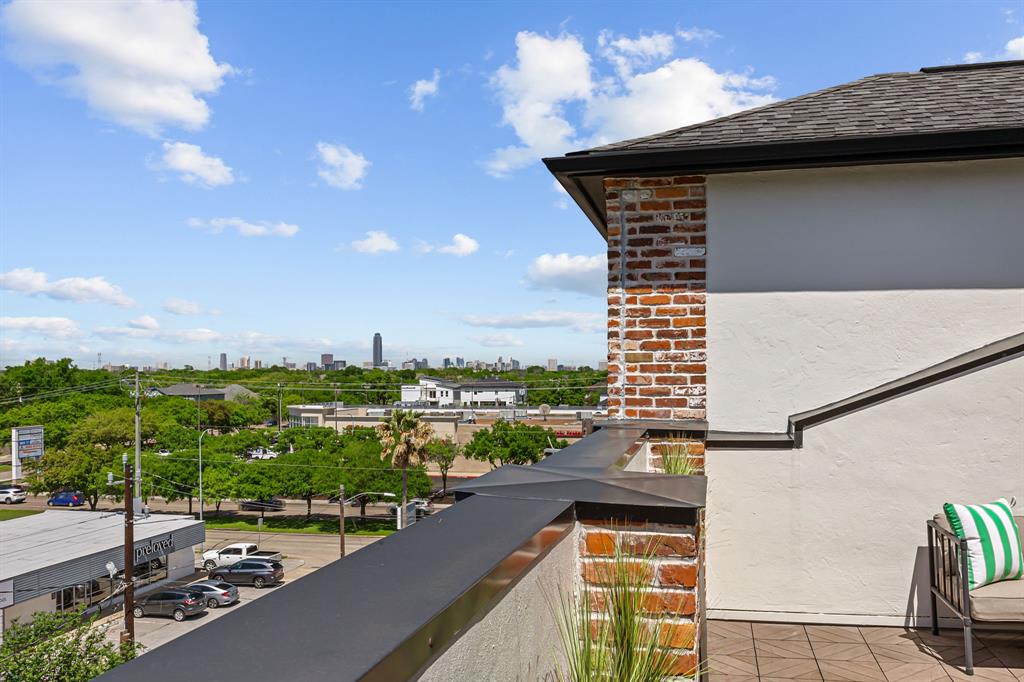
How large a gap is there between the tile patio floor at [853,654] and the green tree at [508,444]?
116 ft

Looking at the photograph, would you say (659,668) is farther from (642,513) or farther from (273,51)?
(273,51)

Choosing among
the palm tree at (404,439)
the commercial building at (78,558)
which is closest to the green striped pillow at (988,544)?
the commercial building at (78,558)

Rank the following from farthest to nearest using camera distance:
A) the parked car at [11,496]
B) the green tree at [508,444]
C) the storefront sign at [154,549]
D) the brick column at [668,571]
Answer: the parked car at [11,496] < the green tree at [508,444] < the storefront sign at [154,549] < the brick column at [668,571]

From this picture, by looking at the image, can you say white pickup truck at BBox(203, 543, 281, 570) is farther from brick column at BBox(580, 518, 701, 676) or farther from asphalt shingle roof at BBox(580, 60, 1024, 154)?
brick column at BBox(580, 518, 701, 676)

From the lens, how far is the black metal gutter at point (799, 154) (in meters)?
4.00

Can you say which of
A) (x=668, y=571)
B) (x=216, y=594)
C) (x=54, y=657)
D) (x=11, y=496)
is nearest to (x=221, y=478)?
(x=216, y=594)

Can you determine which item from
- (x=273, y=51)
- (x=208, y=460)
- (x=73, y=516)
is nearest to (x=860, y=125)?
(x=273, y=51)

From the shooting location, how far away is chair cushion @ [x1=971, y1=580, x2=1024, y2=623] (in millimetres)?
3100

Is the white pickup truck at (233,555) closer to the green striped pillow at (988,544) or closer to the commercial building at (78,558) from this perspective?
the commercial building at (78,558)

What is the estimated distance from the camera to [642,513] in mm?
1900

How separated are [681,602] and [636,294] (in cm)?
268

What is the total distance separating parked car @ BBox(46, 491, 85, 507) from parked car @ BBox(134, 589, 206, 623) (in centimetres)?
2454

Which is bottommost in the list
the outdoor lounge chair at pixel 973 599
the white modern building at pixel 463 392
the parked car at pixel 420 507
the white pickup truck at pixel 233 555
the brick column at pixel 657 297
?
the white pickup truck at pixel 233 555

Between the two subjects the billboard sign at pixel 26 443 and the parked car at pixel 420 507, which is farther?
the billboard sign at pixel 26 443
